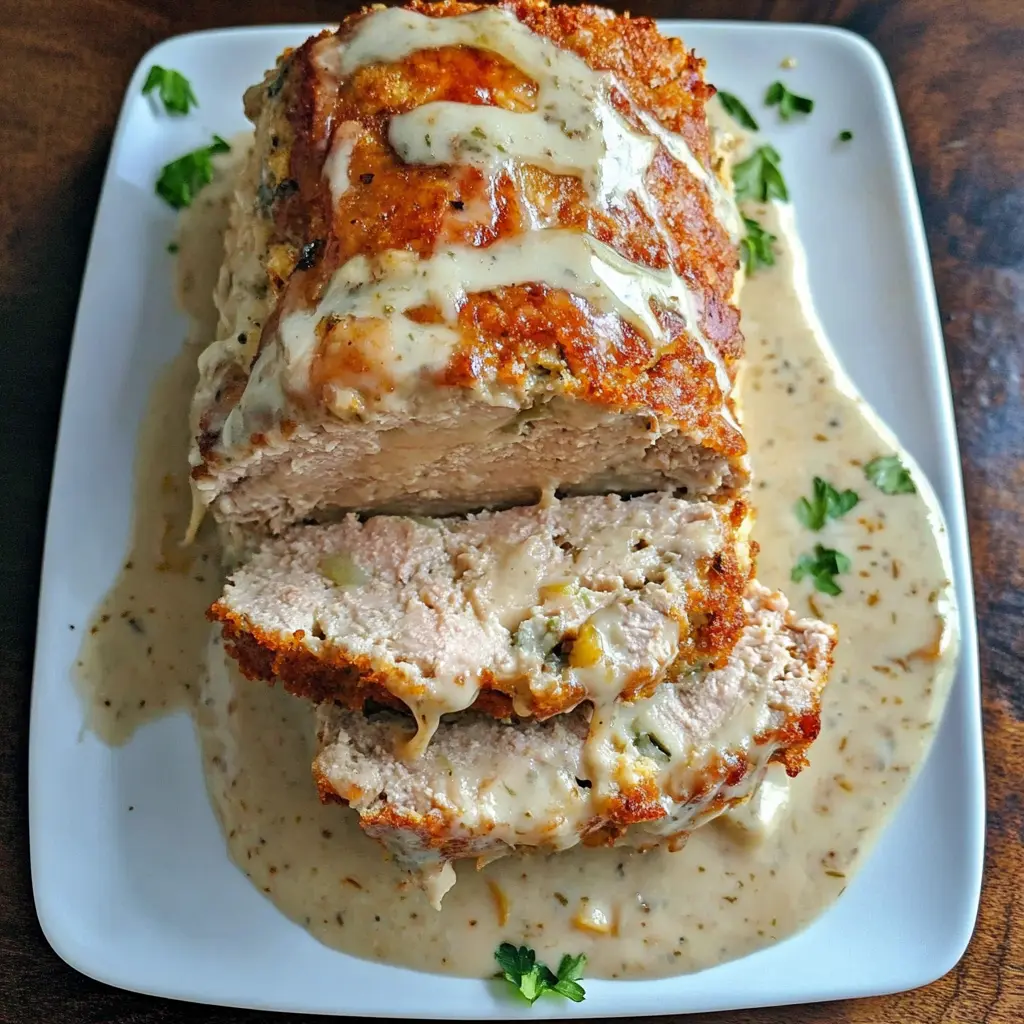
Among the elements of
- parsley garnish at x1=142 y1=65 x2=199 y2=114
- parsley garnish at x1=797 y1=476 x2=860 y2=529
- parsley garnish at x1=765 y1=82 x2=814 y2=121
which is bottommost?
parsley garnish at x1=797 y1=476 x2=860 y2=529

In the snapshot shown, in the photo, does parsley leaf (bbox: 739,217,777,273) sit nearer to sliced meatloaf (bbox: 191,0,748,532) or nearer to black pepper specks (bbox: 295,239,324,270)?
sliced meatloaf (bbox: 191,0,748,532)

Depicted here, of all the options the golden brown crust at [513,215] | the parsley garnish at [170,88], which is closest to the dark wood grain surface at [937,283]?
the parsley garnish at [170,88]

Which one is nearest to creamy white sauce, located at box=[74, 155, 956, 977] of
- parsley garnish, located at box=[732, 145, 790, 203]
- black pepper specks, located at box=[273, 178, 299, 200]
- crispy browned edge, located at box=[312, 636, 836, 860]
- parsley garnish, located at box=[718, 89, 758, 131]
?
crispy browned edge, located at box=[312, 636, 836, 860]

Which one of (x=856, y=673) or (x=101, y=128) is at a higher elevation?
(x=101, y=128)

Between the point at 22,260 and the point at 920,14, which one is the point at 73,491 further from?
the point at 920,14

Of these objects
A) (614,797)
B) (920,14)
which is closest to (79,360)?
(614,797)

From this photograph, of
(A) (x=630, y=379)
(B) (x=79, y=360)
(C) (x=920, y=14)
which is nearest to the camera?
(A) (x=630, y=379)

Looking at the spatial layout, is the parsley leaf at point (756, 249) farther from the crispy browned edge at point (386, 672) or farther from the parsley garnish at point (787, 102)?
the crispy browned edge at point (386, 672)
